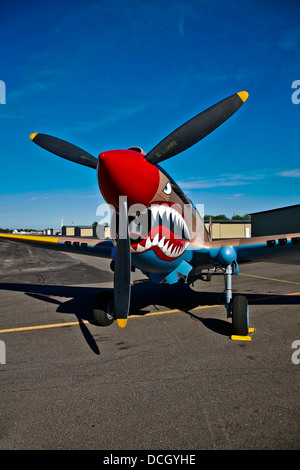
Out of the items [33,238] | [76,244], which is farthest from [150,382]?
[33,238]

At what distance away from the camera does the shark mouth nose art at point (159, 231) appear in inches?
172

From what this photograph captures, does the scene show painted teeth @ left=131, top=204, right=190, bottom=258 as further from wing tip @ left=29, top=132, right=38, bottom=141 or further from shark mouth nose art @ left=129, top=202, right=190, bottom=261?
wing tip @ left=29, top=132, right=38, bottom=141

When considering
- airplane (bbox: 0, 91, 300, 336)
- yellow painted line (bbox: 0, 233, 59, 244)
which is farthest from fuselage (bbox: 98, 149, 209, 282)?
yellow painted line (bbox: 0, 233, 59, 244)

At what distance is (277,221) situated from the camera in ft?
125

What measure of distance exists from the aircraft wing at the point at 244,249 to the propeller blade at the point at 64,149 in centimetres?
302

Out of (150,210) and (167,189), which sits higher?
(167,189)

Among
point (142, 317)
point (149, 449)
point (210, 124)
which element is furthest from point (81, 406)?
point (210, 124)

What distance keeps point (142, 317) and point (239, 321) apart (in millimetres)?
2440

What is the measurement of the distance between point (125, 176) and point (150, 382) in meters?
2.73

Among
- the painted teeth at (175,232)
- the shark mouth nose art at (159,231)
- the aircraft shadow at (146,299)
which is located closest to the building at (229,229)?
the aircraft shadow at (146,299)

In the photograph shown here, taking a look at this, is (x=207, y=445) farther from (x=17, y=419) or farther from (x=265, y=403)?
(x=17, y=419)

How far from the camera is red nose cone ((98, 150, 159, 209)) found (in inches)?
133

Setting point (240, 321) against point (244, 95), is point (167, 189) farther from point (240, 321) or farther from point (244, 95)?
point (240, 321)

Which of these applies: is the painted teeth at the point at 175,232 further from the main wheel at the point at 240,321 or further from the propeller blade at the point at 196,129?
the main wheel at the point at 240,321
